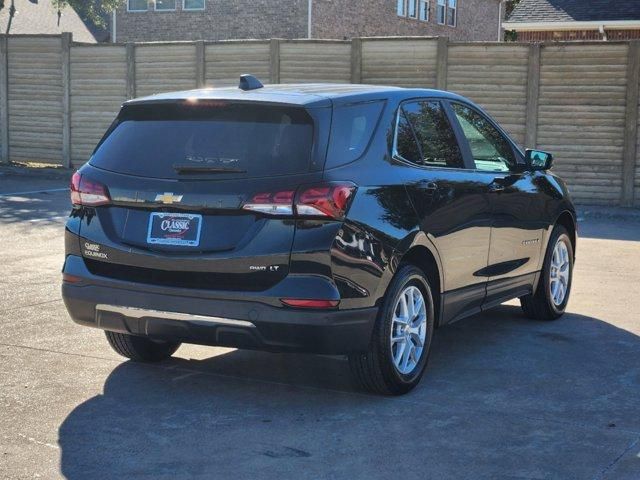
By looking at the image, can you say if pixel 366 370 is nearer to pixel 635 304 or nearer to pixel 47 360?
pixel 47 360

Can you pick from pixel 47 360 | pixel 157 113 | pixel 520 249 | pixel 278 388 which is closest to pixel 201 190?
pixel 157 113

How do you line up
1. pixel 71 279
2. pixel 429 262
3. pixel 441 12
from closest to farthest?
pixel 71 279
pixel 429 262
pixel 441 12

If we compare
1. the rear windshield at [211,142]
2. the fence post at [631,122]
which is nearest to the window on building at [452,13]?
the fence post at [631,122]

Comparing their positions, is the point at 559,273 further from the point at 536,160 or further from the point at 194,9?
the point at 194,9

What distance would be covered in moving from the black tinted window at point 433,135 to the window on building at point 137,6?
27587 mm

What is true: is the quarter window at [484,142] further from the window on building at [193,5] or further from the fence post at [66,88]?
the window on building at [193,5]

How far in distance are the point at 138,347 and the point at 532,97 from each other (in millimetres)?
11864

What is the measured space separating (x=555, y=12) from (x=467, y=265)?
23.7 m

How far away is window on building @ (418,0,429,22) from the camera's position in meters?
38.0

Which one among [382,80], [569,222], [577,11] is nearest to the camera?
[569,222]

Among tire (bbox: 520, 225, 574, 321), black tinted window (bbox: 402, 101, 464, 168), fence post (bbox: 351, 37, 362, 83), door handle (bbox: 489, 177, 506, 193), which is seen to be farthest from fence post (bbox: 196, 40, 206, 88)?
black tinted window (bbox: 402, 101, 464, 168)

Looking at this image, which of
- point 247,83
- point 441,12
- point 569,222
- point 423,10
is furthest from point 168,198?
point 441,12

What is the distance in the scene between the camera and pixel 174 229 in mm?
5605

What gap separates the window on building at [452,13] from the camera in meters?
40.4
